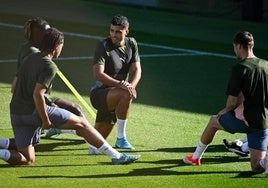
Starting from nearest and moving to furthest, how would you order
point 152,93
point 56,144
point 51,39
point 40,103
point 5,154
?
point 40,103, point 51,39, point 5,154, point 56,144, point 152,93

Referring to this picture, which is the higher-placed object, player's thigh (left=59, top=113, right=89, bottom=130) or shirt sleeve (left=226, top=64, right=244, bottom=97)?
shirt sleeve (left=226, top=64, right=244, bottom=97)

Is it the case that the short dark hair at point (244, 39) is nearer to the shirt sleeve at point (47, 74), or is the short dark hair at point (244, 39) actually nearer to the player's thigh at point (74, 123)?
the player's thigh at point (74, 123)

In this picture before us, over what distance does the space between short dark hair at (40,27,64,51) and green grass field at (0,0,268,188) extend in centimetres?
140

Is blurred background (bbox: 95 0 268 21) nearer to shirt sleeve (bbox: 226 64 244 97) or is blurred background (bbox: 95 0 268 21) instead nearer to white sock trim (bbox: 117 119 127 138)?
white sock trim (bbox: 117 119 127 138)

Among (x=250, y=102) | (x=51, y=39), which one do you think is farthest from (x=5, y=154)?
(x=250, y=102)

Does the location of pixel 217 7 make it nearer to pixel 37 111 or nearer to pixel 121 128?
pixel 121 128

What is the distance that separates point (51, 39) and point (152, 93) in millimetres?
5298

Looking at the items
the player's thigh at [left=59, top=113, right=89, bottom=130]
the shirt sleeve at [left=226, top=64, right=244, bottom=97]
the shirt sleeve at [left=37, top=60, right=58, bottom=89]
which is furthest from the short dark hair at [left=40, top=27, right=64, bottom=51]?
the shirt sleeve at [left=226, top=64, right=244, bottom=97]

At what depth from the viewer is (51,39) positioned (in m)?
11.2

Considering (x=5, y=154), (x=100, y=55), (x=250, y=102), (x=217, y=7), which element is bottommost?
(x=217, y=7)

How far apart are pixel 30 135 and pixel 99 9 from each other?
14.3m

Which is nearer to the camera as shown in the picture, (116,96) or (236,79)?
(236,79)

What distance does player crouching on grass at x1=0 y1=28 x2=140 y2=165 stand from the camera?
11.1 metres

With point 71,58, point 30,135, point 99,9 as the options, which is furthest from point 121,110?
point 99,9
